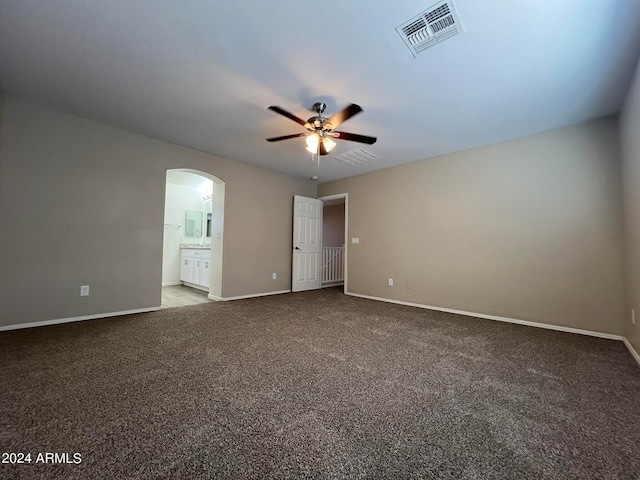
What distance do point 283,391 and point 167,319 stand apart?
7.73 feet

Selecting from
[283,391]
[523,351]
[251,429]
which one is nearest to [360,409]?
[283,391]

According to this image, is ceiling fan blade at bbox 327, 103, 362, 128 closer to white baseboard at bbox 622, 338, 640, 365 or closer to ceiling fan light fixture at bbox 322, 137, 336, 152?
ceiling fan light fixture at bbox 322, 137, 336, 152

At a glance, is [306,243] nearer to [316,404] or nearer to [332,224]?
[332,224]

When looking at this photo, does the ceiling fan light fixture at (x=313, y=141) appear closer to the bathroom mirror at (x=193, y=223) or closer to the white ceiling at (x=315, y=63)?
the white ceiling at (x=315, y=63)

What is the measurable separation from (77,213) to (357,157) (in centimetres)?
395

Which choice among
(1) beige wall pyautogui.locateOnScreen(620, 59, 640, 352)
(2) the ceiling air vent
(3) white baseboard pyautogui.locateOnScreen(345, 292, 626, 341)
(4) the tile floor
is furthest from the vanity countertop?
(1) beige wall pyautogui.locateOnScreen(620, 59, 640, 352)

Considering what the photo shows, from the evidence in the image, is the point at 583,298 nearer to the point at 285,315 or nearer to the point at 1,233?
the point at 285,315

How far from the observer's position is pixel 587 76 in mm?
2281

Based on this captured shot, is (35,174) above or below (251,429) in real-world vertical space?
above

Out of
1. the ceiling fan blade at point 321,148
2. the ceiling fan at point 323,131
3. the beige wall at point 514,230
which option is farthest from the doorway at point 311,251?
the ceiling fan at point 323,131

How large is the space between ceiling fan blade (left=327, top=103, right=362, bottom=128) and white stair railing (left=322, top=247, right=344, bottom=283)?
164 inches

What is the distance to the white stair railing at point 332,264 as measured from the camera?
6625 mm

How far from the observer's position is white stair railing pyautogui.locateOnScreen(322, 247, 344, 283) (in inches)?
261

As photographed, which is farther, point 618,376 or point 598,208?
point 598,208
